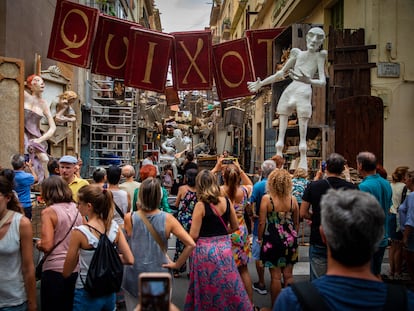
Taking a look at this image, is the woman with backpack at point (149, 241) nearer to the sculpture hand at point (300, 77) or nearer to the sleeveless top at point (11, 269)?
the sleeveless top at point (11, 269)

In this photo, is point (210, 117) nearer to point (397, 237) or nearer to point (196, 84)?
point (196, 84)

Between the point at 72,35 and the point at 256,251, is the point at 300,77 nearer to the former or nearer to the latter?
the point at 256,251

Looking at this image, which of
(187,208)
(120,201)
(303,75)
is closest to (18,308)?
(120,201)

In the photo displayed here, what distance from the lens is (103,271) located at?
10.7 ft

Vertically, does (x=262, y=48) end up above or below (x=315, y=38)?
above

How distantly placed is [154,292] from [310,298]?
600mm

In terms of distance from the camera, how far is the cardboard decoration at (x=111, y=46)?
31.9 feet

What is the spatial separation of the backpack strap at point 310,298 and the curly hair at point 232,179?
349cm

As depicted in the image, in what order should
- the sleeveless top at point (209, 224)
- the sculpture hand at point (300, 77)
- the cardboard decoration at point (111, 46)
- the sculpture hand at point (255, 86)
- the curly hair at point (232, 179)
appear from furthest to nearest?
the cardboard decoration at point (111, 46), the sculpture hand at point (255, 86), the sculpture hand at point (300, 77), the curly hair at point (232, 179), the sleeveless top at point (209, 224)

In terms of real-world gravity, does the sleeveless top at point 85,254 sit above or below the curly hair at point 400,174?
below

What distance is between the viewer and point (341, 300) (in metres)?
1.68

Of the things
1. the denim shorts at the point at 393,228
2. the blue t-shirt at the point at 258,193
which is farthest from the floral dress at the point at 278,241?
the denim shorts at the point at 393,228

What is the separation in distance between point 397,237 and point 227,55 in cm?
543

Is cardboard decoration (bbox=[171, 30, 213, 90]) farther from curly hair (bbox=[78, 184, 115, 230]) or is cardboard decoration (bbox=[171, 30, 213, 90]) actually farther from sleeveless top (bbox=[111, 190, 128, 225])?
curly hair (bbox=[78, 184, 115, 230])
